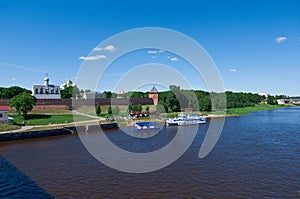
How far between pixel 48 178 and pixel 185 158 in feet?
29.1

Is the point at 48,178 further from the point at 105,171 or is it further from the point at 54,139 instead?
the point at 54,139

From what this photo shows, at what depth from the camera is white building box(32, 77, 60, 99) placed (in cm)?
5965

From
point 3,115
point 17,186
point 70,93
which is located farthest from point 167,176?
point 70,93

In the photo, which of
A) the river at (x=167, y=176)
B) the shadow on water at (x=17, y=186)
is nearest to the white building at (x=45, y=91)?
the river at (x=167, y=176)

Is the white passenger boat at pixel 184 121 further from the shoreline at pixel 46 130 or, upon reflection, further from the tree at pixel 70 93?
the tree at pixel 70 93

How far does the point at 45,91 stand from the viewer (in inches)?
2421

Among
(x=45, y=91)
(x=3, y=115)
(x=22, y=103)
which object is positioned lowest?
(x=3, y=115)

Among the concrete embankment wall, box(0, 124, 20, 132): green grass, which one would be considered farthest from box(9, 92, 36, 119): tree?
the concrete embankment wall

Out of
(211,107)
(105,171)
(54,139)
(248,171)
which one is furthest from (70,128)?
(211,107)

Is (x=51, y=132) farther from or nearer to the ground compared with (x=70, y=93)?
nearer to the ground

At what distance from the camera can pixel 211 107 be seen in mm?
68375

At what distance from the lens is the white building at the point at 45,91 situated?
196 feet

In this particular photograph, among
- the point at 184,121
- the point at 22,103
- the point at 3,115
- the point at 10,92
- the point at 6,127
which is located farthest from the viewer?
the point at 10,92

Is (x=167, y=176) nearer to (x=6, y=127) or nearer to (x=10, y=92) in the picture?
(x=6, y=127)
